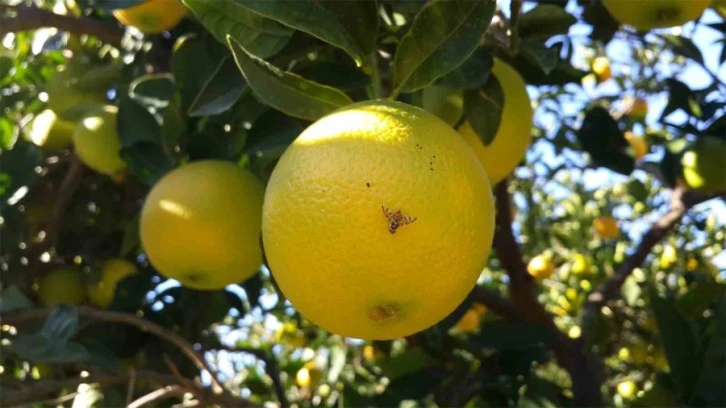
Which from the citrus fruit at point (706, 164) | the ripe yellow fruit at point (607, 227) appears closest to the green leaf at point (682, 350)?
the citrus fruit at point (706, 164)

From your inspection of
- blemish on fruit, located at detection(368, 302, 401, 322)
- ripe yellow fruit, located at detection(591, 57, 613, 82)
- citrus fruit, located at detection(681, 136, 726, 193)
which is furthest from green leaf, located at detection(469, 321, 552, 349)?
ripe yellow fruit, located at detection(591, 57, 613, 82)

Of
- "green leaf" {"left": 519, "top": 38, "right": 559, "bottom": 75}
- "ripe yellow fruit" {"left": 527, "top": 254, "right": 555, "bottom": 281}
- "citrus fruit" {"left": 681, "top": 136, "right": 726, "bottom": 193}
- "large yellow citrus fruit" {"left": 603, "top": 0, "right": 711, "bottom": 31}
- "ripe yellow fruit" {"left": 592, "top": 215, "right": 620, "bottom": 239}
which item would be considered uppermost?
"green leaf" {"left": 519, "top": 38, "right": 559, "bottom": 75}

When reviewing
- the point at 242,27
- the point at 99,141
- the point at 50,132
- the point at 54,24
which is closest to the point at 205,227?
the point at 242,27

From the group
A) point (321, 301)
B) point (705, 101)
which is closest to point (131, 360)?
point (321, 301)

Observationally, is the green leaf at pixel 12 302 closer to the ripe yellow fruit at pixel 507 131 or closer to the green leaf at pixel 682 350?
the ripe yellow fruit at pixel 507 131

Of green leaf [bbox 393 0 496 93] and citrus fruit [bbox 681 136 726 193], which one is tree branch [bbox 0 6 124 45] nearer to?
green leaf [bbox 393 0 496 93]

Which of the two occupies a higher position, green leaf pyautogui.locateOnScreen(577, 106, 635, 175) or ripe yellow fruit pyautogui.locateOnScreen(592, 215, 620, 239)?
green leaf pyautogui.locateOnScreen(577, 106, 635, 175)
